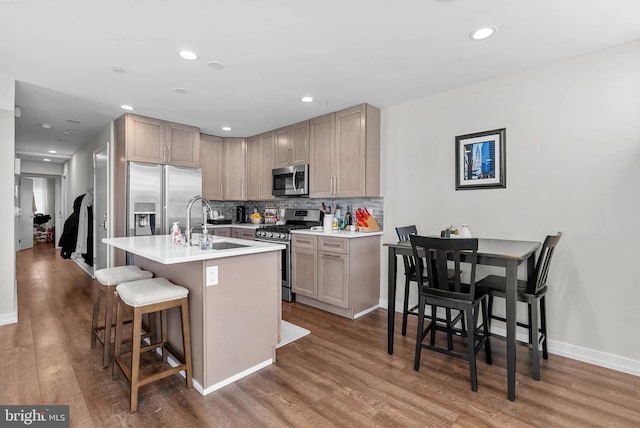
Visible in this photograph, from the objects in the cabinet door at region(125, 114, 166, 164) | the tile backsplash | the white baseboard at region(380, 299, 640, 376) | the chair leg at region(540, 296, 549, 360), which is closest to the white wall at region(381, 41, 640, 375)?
the white baseboard at region(380, 299, 640, 376)

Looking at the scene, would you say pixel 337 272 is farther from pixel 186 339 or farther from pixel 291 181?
pixel 186 339

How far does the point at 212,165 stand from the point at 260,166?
819 mm

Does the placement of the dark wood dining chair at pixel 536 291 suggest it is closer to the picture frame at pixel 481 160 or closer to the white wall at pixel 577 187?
the white wall at pixel 577 187

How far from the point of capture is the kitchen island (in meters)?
2.03

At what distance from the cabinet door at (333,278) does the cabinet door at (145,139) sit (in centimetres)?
263

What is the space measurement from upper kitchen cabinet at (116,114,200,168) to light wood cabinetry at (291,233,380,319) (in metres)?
2.10

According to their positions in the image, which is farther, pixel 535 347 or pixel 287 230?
pixel 287 230

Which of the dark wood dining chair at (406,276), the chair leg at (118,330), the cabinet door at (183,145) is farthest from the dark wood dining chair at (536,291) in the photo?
the cabinet door at (183,145)

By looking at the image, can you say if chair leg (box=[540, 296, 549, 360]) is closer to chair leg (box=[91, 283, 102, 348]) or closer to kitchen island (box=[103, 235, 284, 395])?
kitchen island (box=[103, 235, 284, 395])

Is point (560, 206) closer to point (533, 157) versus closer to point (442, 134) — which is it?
point (533, 157)

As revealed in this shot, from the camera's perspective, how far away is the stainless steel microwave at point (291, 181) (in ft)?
14.2

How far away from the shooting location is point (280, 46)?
2383mm

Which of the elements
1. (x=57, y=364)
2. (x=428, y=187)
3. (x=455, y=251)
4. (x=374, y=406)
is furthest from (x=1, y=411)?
(x=428, y=187)

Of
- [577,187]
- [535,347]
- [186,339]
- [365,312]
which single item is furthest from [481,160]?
[186,339]
